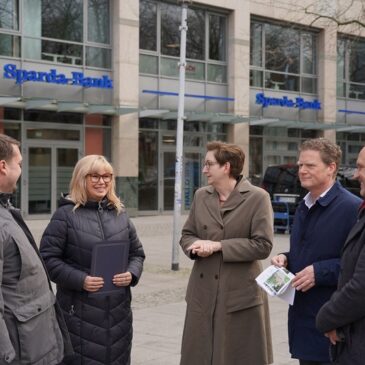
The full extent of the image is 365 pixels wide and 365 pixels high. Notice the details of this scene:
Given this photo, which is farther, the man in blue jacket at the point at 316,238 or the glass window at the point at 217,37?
the glass window at the point at 217,37

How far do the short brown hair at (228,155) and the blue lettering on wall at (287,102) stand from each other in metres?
22.8

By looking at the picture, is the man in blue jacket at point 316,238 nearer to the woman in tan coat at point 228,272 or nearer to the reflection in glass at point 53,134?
the woman in tan coat at point 228,272

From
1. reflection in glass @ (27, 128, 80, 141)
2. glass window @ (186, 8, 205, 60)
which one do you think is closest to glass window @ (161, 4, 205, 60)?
glass window @ (186, 8, 205, 60)

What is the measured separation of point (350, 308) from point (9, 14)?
18956 mm

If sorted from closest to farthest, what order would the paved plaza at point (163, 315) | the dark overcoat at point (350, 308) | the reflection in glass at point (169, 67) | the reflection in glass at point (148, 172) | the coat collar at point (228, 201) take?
the dark overcoat at point (350, 308), the coat collar at point (228, 201), the paved plaza at point (163, 315), the reflection in glass at point (148, 172), the reflection in glass at point (169, 67)

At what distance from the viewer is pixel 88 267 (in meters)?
4.55

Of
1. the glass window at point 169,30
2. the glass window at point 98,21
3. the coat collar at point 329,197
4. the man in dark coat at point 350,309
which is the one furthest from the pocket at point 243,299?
the glass window at point 169,30

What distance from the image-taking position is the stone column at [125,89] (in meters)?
22.5

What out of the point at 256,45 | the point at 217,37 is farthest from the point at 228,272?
the point at 256,45

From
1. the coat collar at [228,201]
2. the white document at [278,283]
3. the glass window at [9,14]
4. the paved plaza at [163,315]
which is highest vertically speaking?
the glass window at [9,14]

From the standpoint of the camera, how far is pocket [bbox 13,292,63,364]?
346cm

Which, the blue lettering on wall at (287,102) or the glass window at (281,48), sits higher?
the glass window at (281,48)

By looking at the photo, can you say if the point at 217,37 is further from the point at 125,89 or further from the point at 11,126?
the point at 11,126

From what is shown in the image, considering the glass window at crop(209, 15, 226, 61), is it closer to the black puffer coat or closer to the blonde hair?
the blonde hair
